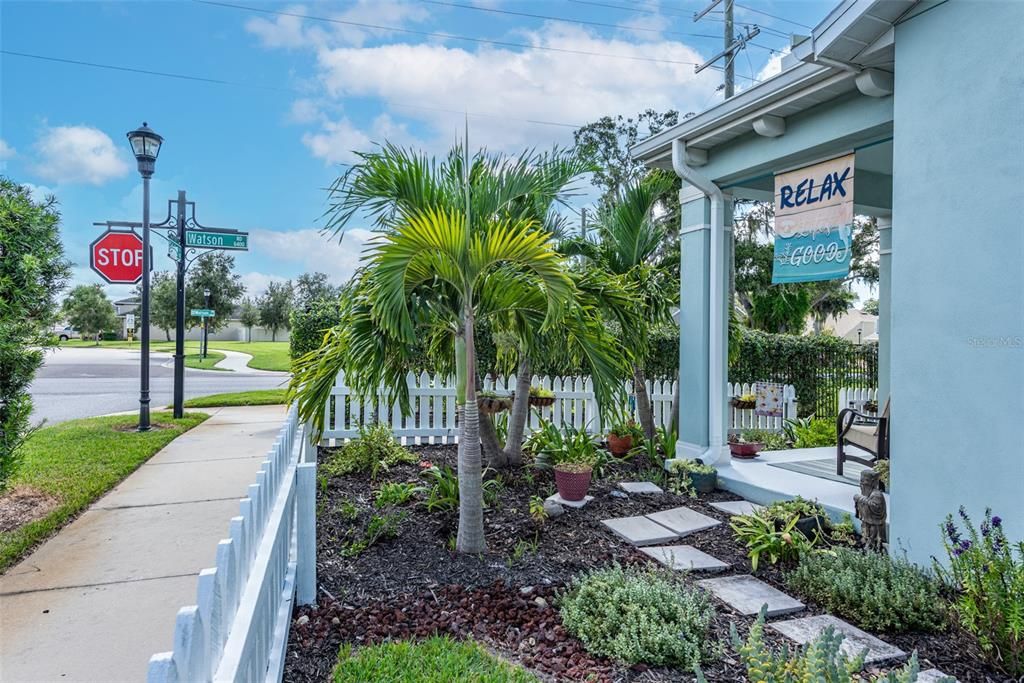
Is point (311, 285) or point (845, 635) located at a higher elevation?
point (311, 285)

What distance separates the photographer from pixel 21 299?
12.2 feet

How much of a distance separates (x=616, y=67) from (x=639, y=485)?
441 inches

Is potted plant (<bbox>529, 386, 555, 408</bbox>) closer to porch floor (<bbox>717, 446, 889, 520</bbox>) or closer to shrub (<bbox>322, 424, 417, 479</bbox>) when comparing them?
shrub (<bbox>322, 424, 417, 479</bbox>)

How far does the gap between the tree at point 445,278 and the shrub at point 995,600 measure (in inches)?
76.7

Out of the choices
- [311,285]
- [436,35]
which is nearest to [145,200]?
[436,35]

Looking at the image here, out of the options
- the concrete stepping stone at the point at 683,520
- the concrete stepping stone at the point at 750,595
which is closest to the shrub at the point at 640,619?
the concrete stepping stone at the point at 750,595

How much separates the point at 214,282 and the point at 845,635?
26.7 meters

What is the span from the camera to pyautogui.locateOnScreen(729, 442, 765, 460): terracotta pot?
17.8 ft

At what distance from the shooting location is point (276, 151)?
9984 millimetres

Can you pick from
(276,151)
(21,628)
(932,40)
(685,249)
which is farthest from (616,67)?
(21,628)

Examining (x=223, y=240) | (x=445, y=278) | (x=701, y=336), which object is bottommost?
(x=701, y=336)

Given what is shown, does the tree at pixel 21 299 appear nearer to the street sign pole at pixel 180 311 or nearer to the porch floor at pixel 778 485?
Result: the street sign pole at pixel 180 311

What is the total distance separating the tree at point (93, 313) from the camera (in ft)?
127

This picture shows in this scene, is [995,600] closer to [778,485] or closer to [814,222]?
[778,485]
